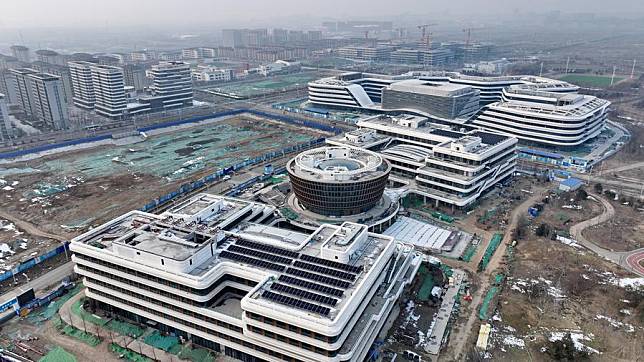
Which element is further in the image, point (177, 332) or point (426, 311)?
point (426, 311)

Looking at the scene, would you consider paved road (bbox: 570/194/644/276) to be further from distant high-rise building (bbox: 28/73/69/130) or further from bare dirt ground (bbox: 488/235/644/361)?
distant high-rise building (bbox: 28/73/69/130)

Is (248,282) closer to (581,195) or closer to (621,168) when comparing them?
(581,195)

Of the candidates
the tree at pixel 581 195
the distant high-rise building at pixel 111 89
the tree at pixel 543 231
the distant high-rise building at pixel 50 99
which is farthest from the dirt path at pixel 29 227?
the tree at pixel 581 195

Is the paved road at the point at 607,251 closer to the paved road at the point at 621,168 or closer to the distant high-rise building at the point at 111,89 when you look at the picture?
the paved road at the point at 621,168

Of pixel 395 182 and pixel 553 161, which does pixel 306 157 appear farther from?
pixel 553 161

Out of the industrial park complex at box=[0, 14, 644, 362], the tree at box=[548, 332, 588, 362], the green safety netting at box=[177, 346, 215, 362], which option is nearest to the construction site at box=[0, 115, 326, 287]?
the industrial park complex at box=[0, 14, 644, 362]

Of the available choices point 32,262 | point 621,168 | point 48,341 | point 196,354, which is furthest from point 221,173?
point 621,168

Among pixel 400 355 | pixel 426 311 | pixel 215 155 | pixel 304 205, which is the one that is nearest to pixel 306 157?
pixel 304 205
